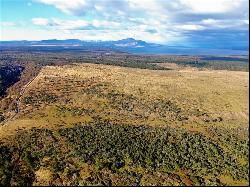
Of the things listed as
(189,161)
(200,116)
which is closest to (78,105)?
(200,116)

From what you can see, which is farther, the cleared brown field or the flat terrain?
the cleared brown field

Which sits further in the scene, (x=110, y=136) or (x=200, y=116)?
(x=200, y=116)

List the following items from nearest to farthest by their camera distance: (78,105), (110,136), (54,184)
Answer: (54,184), (110,136), (78,105)

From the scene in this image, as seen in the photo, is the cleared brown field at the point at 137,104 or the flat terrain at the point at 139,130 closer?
the flat terrain at the point at 139,130

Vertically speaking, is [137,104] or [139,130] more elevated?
[137,104]

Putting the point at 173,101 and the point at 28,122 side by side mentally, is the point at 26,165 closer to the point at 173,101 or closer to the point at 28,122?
the point at 28,122

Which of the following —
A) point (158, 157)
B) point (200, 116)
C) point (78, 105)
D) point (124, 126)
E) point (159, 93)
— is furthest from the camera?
point (159, 93)

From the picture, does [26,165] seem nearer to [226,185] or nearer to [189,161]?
[189,161]

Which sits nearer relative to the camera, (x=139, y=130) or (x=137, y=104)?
(x=139, y=130)
